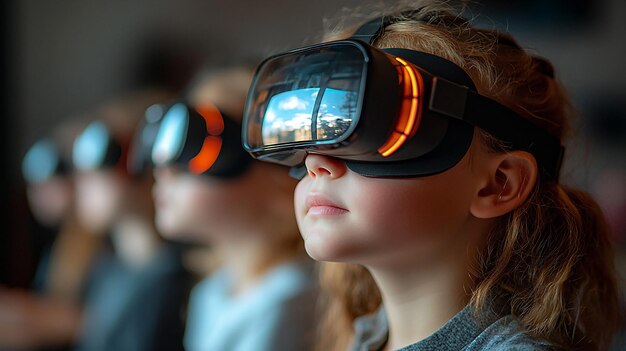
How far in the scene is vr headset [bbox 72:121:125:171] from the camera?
200cm

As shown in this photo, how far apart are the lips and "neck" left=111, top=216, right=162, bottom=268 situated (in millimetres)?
1234

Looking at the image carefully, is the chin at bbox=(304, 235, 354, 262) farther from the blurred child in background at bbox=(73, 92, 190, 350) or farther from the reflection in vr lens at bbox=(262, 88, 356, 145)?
the blurred child in background at bbox=(73, 92, 190, 350)

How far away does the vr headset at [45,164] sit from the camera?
237 cm

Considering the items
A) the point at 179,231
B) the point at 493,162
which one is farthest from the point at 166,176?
the point at 493,162

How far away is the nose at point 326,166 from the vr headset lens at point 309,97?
0.03 meters

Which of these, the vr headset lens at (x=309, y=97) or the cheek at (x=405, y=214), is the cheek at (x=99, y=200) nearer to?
the vr headset lens at (x=309, y=97)

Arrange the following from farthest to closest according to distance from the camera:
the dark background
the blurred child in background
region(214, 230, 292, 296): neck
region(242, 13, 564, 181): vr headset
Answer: the dark background
the blurred child in background
region(214, 230, 292, 296): neck
region(242, 13, 564, 181): vr headset

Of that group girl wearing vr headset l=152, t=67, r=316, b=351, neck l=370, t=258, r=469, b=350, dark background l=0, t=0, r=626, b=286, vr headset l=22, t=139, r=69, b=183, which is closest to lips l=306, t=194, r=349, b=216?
neck l=370, t=258, r=469, b=350

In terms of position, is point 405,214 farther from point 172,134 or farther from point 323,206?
point 172,134

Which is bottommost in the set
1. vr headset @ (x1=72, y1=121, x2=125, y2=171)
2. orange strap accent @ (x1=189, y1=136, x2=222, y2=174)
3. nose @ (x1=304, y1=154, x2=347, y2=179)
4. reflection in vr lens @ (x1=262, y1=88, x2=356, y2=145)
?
vr headset @ (x1=72, y1=121, x2=125, y2=171)

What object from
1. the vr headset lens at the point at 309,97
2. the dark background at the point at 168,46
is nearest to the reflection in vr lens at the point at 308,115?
the vr headset lens at the point at 309,97

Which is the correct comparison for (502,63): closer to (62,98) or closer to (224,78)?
(224,78)

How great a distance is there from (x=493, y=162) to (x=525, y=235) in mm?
101

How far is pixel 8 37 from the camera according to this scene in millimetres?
3889
